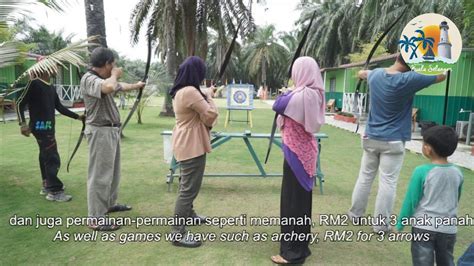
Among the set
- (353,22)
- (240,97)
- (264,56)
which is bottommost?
(240,97)

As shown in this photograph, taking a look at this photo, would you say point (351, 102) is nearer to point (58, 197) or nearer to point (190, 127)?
point (58, 197)

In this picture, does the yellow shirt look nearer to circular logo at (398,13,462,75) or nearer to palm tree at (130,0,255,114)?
circular logo at (398,13,462,75)

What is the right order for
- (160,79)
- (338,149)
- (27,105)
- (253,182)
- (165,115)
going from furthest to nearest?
(165,115), (160,79), (338,149), (253,182), (27,105)

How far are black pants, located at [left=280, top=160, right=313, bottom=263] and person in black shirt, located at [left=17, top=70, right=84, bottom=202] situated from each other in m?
2.61

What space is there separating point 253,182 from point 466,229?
8.88ft

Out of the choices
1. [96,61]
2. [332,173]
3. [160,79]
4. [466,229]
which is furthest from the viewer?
[160,79]

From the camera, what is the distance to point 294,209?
3.02m

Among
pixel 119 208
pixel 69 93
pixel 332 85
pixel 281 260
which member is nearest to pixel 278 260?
pixel 281 260

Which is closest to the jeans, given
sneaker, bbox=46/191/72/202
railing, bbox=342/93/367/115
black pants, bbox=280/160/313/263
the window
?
black pants, bbox=280/160/313/263

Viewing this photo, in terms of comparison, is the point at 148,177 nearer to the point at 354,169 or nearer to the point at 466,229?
the point at 354,169

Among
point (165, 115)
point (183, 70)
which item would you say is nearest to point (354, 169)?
point (183, 70)

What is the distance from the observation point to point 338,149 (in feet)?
28.7

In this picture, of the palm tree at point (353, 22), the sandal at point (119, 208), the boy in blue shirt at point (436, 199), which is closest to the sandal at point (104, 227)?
the sandal at point (119, 208)

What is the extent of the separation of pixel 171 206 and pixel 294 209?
184cm
